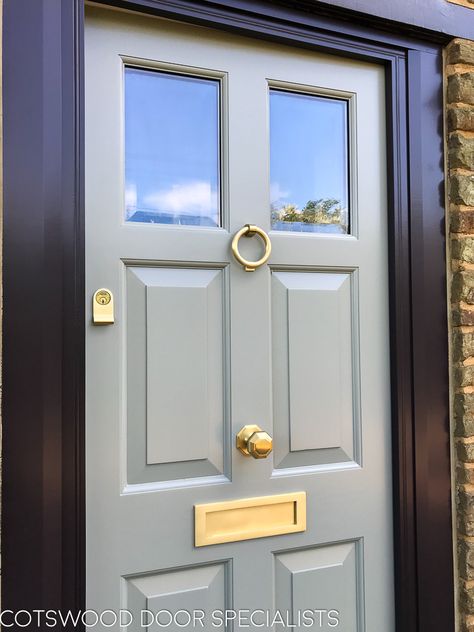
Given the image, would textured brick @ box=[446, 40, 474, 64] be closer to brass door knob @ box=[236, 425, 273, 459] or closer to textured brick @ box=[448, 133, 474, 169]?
textured brick @ box=[448, 133, 474, 169]

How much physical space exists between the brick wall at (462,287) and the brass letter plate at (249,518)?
1.60 ft

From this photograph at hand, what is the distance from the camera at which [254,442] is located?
4.42 ft

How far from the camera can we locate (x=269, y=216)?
1.45m

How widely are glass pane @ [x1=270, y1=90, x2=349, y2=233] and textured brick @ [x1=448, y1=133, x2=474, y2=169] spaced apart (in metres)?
0.32

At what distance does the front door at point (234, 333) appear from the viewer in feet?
4.26

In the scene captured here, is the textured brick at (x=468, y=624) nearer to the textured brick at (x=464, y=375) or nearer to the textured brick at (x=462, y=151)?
the textured brick at (x=464, y=375)

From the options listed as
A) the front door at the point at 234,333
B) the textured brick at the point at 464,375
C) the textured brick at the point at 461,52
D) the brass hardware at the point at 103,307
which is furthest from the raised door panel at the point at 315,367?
the textured brick at the point at 461,52

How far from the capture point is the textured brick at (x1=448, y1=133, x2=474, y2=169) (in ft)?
5.10

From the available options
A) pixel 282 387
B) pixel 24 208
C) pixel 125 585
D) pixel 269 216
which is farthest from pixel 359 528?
pixel 24 208

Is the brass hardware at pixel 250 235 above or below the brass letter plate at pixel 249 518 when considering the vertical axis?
above

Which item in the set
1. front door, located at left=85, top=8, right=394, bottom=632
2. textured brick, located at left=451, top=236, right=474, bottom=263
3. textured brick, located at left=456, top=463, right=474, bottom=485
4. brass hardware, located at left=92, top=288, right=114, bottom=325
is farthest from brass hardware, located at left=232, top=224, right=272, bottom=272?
textured brick, located at left=456, top=463, right=474, bottom=485

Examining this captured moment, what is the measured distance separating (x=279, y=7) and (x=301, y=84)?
0.65 feet

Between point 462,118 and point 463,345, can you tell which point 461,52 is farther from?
point 463,345

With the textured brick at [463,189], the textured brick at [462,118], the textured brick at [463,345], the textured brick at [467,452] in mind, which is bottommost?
the textured brick at [467,452]
